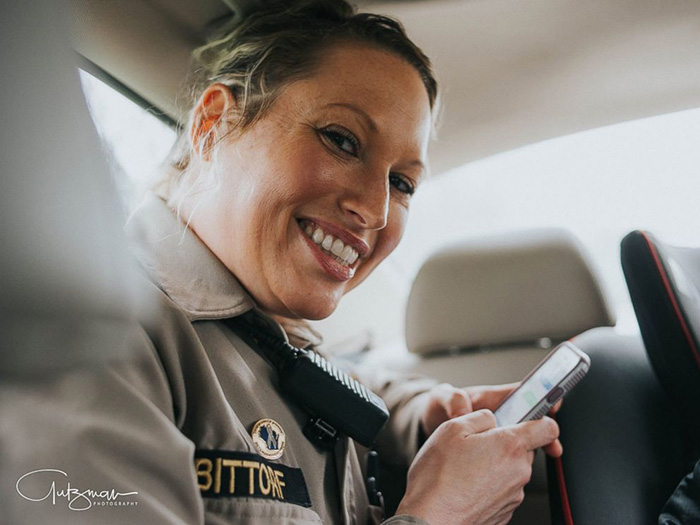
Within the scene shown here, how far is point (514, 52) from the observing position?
52.4 inches

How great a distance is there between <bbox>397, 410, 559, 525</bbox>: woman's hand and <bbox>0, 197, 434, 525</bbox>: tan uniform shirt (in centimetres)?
8

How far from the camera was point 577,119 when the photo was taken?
1.58m

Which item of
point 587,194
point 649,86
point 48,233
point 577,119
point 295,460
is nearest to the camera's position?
point 48,233

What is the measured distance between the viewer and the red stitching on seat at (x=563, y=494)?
3.28 ft

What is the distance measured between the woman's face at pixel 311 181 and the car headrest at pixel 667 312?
1.57ft

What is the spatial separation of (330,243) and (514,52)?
2.27 ft

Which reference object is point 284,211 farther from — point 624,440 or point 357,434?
point 624,440

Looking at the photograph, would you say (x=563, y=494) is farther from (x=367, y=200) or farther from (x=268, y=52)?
(x=268, y=52)

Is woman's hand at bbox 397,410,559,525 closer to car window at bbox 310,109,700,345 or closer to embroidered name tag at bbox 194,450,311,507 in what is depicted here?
embroidered name tag at bbox 194,450,311,507

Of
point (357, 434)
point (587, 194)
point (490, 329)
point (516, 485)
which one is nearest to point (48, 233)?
point (357, 434)

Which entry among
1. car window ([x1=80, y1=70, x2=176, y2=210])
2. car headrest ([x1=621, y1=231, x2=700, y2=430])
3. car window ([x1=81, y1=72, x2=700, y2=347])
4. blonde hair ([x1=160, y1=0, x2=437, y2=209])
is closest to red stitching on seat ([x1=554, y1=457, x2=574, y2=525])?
car headrest ([x1=621, y1=231, x2=700, y2=430])

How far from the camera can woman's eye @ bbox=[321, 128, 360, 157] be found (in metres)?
1.01

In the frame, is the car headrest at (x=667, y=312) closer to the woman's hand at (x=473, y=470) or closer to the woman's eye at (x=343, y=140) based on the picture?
the woman's hand at (x=473, y=470)

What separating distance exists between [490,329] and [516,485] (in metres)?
0.73
